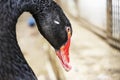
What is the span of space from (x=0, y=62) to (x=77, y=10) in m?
2.14

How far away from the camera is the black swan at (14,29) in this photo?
1.83 meters

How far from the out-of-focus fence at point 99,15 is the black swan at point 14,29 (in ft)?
3.18

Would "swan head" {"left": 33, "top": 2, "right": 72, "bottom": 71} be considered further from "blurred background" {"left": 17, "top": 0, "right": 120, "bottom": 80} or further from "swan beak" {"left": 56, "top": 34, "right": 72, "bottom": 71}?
"blurred background" {"left": 17, "top": 0, "right": 120, "bottom": 80}

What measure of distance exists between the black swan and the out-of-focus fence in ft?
3.18

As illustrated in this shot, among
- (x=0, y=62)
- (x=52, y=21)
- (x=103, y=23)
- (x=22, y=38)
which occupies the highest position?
(x=52, y=21)

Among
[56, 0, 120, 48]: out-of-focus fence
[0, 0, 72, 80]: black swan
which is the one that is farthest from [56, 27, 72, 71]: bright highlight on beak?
[56, 0, 120, 48]: out-of-focus fence

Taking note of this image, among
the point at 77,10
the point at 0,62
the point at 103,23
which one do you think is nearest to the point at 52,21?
the point at 0,62

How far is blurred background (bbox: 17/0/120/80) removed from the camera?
2.94 m

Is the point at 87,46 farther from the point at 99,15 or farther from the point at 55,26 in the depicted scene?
the point at 55,26

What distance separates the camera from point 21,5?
6.03 feet

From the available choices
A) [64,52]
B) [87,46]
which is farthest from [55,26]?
[87,46]

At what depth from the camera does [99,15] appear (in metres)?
3.46

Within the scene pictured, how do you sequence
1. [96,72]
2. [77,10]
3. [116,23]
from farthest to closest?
[77,10]
[116,23]
[96,72]

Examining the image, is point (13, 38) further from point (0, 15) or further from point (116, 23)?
point (116, 23)
